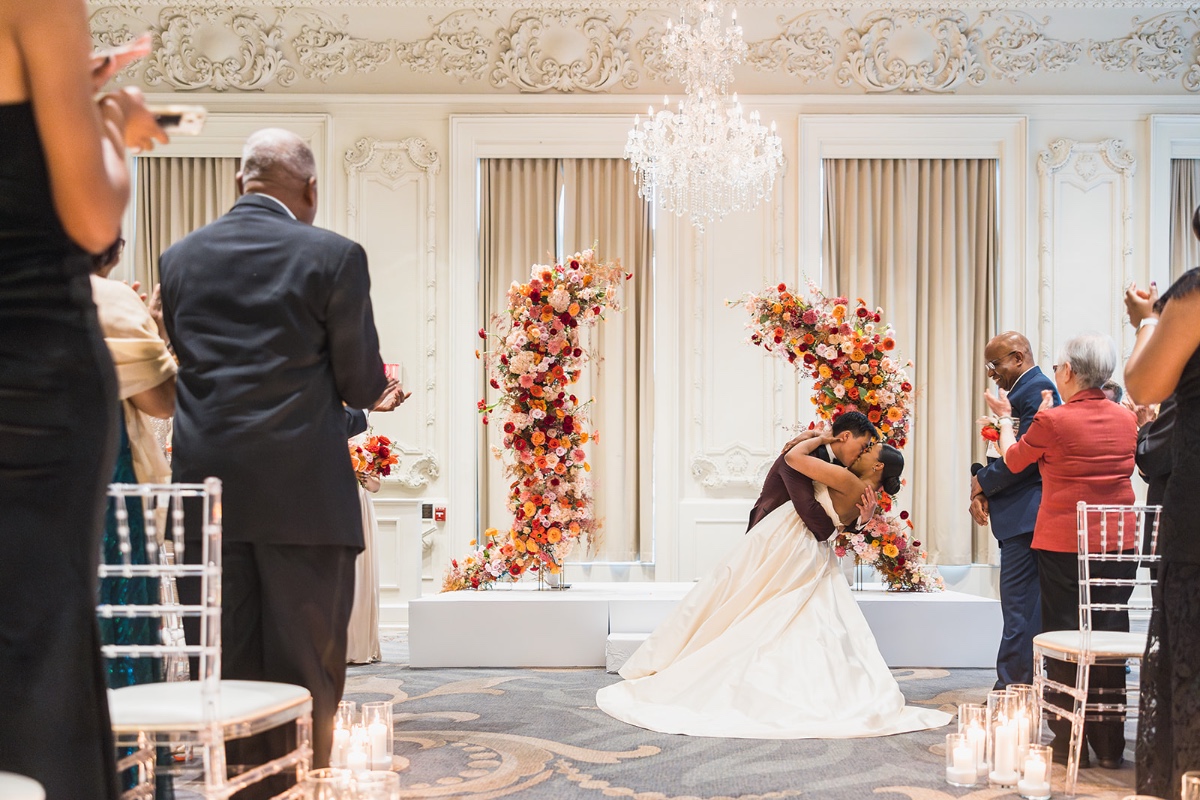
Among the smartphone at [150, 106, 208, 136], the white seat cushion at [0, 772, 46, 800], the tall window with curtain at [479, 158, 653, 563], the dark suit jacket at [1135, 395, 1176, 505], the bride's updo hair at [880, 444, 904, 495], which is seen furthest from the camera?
the tall window with curtain at [479, 158, 653, 563]

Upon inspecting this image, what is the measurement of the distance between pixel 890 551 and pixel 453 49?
5.31m

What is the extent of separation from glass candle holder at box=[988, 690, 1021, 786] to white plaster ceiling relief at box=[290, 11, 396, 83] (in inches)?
278

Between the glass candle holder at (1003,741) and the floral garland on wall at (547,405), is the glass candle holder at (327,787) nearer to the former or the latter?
the glass candle holder at (1003,741)

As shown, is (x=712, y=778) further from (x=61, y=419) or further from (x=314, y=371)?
(x=61, y=419)

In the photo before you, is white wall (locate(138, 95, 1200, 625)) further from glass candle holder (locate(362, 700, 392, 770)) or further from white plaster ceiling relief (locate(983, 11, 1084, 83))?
glass candle holder (locate(362, 700, 392, 770))

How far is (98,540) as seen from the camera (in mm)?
1566

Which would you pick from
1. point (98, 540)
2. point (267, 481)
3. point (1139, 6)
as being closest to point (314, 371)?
point (267, 481)

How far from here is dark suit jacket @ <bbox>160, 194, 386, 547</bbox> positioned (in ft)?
8.64

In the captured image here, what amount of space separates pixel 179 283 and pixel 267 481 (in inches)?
22.2

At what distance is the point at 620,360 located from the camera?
8805mm

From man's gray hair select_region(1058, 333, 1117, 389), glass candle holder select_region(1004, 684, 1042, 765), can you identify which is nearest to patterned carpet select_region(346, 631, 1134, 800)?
glass candle holder select_region(1004, 684, 1042, 765)

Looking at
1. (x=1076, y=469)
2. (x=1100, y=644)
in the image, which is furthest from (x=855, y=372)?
(x=1100, y=644)

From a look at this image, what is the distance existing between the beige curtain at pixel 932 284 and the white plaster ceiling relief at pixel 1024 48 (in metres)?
0.79

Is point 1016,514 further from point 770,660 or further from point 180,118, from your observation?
point 180,118
